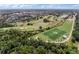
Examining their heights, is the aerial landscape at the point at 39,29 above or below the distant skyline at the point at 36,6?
below

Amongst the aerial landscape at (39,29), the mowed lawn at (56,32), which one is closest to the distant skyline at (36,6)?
the aerial landscape at (39,29)

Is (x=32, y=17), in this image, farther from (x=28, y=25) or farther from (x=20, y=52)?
(x=20, y=52)

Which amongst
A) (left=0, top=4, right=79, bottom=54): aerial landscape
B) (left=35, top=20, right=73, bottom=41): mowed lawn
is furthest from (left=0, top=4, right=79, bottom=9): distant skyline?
(left=35, top=20, right=73, bottom=41): mowed lawn

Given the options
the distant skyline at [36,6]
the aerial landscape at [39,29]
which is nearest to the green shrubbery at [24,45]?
the aerial landscape at [39,29]

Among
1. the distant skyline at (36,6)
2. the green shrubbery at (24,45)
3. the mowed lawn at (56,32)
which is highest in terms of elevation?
the distant skyline at (36,6)

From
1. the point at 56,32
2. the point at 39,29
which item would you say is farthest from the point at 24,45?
the point at 56,32

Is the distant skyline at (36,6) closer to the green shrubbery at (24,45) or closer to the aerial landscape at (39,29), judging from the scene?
the aerial landscape at (39,29)
